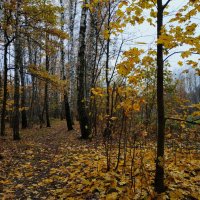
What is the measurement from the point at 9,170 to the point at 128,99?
3543 millimetres

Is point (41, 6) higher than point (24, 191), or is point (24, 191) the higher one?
point (41, 6)

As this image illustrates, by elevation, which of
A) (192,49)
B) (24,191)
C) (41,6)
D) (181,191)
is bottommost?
(24,191)

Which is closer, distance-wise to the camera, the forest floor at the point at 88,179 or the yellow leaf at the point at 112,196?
the yellow leaf at the point at 112,196

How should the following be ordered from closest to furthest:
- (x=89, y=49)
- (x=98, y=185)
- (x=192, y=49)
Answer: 1. (x=192, y=49)
2. (x=98, y=185)
3. (x=89, y=49)

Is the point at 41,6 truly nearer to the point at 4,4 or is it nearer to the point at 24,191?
the point at 4,4

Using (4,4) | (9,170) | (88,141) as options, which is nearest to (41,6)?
(4,4)

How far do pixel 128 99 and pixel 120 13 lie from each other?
145cm

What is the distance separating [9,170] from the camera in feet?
18.6

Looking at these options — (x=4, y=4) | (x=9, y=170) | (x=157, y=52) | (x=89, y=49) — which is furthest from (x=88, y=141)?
(x=89, y=49)

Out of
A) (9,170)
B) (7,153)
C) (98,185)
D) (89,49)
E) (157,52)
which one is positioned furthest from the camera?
(89,49)

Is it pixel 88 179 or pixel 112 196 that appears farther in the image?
pixel 88 179

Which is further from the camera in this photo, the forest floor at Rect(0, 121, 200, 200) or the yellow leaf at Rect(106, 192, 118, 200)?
the forest floor at Rect(0, 121, 200, 200)

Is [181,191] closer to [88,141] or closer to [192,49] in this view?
[192,49]

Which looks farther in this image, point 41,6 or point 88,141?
point 41,6
